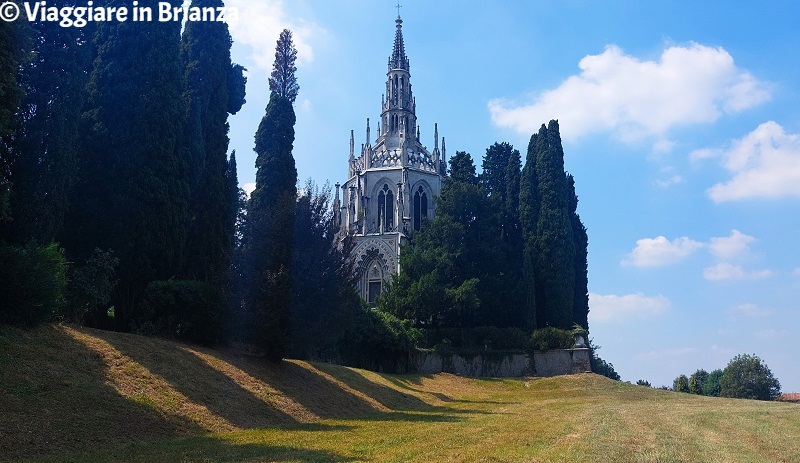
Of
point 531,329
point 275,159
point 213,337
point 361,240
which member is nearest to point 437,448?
point 213,337

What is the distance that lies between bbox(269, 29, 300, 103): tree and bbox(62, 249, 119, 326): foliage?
1412cm

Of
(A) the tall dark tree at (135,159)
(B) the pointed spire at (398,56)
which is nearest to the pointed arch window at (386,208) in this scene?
(B) the pointed spire at (398,56)

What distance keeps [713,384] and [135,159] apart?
9953 cm

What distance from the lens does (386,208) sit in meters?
72.9

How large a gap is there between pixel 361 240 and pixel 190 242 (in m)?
44.5

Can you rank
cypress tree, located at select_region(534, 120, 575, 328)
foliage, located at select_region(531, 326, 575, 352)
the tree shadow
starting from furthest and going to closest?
cypress tree, located at select_region(534, 120, 575, 328)
foliage, located at select_region(531, 326, 575, 352)
the tree shadow

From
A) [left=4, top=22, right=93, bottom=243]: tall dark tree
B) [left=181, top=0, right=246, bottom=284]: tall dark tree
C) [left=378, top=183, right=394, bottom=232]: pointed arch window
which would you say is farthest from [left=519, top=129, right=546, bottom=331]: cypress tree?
[left=4, top=22, right=93, bottom=243]: tall dark tree

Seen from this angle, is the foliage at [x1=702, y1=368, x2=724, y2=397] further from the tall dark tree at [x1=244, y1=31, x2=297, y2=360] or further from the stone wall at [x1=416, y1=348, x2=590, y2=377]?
the tall dark tree at [x1=244, y1=31, x2=297, y2=360]

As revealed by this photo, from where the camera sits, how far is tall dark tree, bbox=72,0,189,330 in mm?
20562

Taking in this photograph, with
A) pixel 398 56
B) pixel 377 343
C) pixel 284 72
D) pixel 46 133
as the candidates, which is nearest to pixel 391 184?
pixel 398 56

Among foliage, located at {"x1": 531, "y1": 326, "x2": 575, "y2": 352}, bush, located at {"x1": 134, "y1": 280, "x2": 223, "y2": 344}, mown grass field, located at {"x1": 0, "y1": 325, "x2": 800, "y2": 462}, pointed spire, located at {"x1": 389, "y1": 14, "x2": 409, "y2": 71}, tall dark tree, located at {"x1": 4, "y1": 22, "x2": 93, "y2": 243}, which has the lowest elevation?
mown grass field, located at {"x1": 0, "y1": 325, "x2": 800, "y2": 462}

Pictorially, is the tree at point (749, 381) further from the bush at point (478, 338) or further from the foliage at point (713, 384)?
the bush at point (478, 338)

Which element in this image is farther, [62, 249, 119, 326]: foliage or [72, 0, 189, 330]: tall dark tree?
[72, 0, 189, 330]: tall dark tree

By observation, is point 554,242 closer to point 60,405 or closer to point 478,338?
point 478,338
